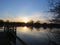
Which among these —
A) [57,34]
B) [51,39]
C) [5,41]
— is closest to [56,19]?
[57,34]

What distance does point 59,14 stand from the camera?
5707 millimetres

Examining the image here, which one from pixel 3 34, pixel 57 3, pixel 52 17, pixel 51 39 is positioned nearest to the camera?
pixel 57 3

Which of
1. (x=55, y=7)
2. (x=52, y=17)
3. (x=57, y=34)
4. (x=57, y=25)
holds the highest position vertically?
(x=55, y=7)

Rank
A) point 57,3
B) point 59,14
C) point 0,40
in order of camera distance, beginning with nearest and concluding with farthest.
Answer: point 59,14 < point 57,3 < point 0,40

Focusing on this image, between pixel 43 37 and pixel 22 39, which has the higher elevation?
pixel 22 39

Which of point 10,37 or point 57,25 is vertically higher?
point 57,25

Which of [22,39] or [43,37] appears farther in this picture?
[43,37]

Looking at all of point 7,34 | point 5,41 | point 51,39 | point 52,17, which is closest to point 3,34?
point 7,34

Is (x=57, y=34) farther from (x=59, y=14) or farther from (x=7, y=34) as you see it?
(x=7, y=34)

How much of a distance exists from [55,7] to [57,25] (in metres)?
1.05

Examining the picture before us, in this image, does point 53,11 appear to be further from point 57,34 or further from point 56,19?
point 57,34

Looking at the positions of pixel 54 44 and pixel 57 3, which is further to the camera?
pixel 54 44

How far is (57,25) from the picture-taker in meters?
6.30

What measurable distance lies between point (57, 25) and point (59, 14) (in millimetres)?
842
